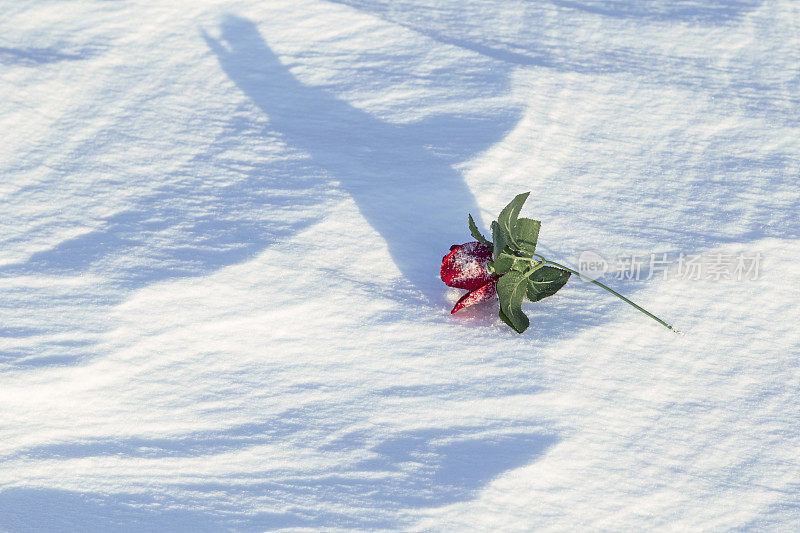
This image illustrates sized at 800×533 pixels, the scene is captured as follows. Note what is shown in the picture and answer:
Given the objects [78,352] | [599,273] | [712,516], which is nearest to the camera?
[712,516]

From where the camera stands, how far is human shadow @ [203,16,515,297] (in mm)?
1199

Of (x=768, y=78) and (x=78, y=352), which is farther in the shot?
(x=768, y=78)

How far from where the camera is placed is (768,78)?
155 cm

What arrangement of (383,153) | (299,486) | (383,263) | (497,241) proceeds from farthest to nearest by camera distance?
(383,153) → (383,263) → (497,241) → (299,486)

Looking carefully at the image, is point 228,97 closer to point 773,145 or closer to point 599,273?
point 599,273

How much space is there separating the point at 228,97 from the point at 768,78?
3.20ft

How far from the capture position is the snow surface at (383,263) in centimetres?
85

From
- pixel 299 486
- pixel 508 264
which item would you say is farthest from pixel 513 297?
pixel 299 486

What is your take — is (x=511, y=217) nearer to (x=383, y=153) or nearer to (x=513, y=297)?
(x=513, y=297)

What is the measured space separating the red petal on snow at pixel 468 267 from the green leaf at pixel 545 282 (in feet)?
0.16

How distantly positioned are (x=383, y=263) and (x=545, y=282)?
0.23m

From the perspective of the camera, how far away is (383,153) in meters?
1.37

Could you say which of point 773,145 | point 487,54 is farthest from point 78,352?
point 773,145

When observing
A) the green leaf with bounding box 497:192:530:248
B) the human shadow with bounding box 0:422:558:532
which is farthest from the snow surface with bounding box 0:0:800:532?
the green leaf with bounding box 497:192:530:248
